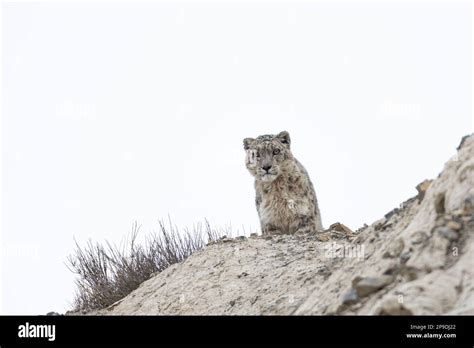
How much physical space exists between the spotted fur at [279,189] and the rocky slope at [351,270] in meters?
1.12

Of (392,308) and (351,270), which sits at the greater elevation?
(351,270)

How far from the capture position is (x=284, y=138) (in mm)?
16547

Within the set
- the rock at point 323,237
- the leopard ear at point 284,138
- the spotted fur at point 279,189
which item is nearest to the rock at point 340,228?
the rock at point 323,237

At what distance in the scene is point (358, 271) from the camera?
9586mm

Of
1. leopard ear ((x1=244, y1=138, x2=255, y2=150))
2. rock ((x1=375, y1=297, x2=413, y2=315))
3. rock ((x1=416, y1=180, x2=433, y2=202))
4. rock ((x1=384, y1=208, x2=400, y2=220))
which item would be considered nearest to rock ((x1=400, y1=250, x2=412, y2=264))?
rock ((x1=375, y1=297, x2=413, y2=315))

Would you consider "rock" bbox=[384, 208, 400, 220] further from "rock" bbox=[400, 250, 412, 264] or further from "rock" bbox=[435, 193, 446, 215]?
"rock" bbox=[400, 250, 412, 264]

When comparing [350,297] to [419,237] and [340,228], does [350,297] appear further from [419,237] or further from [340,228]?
[340,228]

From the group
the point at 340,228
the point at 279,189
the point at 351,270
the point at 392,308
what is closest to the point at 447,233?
the point at 392,308

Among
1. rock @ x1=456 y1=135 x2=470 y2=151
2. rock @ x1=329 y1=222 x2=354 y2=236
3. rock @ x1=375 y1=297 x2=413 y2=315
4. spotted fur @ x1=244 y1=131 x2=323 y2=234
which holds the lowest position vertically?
rock @ x1=375 y1=297 x2=413 y2=315

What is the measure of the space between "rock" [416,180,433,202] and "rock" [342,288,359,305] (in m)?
2.23

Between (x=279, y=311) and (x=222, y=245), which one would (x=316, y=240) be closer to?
(x=222, y=245)

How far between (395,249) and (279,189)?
22.5 ft

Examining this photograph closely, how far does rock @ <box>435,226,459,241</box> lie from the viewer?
8.84 metres
